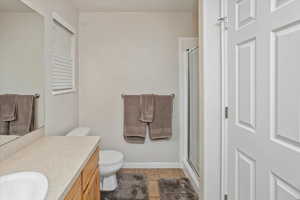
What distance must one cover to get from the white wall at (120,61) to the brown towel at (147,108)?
16cm

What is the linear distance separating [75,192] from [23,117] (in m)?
0.86

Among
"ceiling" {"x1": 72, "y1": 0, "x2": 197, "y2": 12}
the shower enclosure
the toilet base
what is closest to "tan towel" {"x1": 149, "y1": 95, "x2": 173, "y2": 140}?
the shower enclosure

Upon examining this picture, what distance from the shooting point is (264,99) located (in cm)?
124

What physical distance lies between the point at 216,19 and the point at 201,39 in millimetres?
193

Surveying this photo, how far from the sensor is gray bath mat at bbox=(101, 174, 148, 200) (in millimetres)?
2535

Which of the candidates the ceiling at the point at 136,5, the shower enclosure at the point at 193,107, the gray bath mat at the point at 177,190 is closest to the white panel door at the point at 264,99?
the gray bath mat at the point at 177,190

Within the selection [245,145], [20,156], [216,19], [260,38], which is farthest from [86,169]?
[216,19]

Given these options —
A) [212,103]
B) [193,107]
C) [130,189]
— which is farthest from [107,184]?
[212,103]

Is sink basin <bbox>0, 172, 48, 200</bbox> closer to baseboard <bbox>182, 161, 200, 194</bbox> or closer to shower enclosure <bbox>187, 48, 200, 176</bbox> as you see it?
baseboard <bbox>182, 161, 200, 194</bbox>

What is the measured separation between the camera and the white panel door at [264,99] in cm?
101

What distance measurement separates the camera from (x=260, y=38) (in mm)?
1271

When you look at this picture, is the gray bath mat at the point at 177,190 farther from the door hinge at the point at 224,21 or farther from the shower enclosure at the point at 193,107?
the door hinge at the point at 224,21

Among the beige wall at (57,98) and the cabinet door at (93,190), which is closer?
the cabinet door at (93,190)

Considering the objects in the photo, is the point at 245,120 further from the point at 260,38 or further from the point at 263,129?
the point at 260,38
